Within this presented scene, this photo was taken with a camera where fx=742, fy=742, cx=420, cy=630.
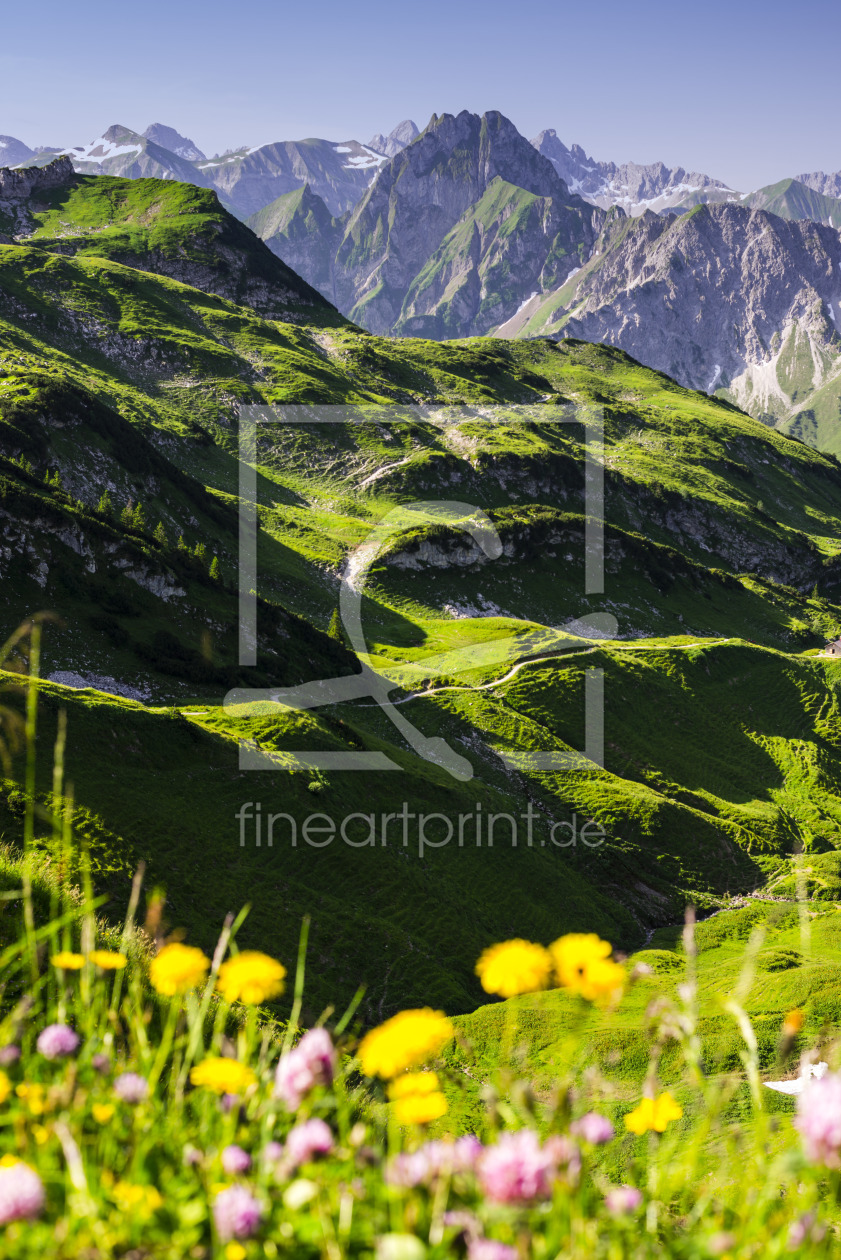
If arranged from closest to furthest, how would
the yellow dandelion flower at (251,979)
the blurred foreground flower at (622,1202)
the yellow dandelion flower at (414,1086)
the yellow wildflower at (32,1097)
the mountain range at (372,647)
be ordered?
the yellow dandelion flower at (414,1086) < the blurred foreground flower at (622,1202) < the yellow wildflower at (32,1097) < the yellow dandelion flower at (251,979) < the mountain range at (372,647)

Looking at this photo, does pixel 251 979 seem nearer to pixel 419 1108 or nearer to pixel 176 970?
pixel 176 970

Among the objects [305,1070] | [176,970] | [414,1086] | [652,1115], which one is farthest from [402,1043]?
[652,1115]

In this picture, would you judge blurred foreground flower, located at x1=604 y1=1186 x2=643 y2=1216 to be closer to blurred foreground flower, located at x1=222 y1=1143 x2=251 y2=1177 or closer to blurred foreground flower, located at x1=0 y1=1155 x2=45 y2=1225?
blurred foreground flower, located at x1=222 y1=1143 x2=251 y2=1177

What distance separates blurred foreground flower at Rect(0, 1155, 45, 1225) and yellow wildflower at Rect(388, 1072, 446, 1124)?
1.41 meters

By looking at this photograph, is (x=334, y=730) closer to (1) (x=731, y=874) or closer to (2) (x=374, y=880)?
(2) (x=374, y=880)

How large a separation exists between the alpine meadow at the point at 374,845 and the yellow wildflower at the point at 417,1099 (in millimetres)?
32

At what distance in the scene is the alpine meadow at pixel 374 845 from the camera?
3.74 metres

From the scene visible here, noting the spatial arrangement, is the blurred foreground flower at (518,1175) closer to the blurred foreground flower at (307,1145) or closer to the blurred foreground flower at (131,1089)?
the blurred foreground flower at (307,1145)

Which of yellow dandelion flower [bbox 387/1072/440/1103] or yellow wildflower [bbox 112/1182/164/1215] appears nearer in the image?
yellow wildflower [bbox 112/1182/164/1215]

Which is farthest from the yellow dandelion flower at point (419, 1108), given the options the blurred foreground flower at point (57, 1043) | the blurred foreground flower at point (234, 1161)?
the blurred foreground flower at point (57, 1043)

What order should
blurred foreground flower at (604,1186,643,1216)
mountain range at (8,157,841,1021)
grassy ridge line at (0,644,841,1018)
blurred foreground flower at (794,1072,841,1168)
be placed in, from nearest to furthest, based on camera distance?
blurred foreground flower at (794,1072,841,1168)
blurred foreground flower at (604,1186,643,1216)
grassy ridge line at (0,644,841,1018)
mountain range at (8,157,841,1021)

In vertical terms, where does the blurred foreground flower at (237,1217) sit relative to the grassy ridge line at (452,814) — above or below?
above

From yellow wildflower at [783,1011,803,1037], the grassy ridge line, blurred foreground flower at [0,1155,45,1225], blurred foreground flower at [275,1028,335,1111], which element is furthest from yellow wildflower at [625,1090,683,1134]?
the grassy ridge line

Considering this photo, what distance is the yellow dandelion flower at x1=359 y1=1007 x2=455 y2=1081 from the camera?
3.58 m
